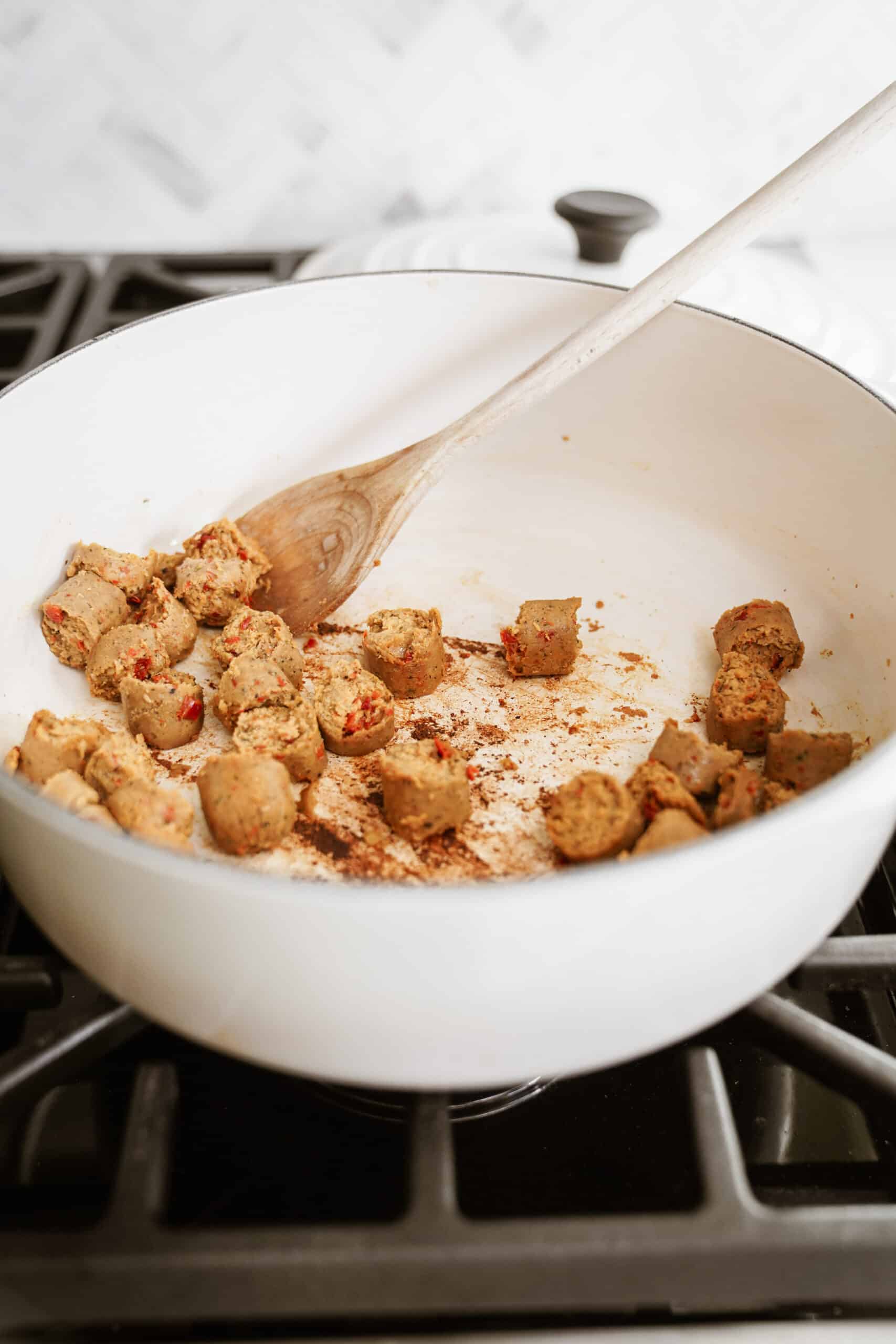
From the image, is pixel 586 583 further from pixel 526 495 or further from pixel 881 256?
pixel 881 256

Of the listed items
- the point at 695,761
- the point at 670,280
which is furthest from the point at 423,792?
the point at 670,280

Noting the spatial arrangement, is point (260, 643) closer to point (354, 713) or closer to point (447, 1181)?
point (354, 713)

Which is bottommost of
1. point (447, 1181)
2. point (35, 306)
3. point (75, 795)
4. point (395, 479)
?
point (447, 1181)

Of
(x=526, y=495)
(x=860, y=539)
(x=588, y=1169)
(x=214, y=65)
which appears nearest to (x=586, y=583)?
(x=526, y=495)

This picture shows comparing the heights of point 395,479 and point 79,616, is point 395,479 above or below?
above

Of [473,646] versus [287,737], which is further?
[473,646]

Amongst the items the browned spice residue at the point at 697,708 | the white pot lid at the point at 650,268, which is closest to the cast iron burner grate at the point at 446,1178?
the browned spice residue at the point at 697,708
